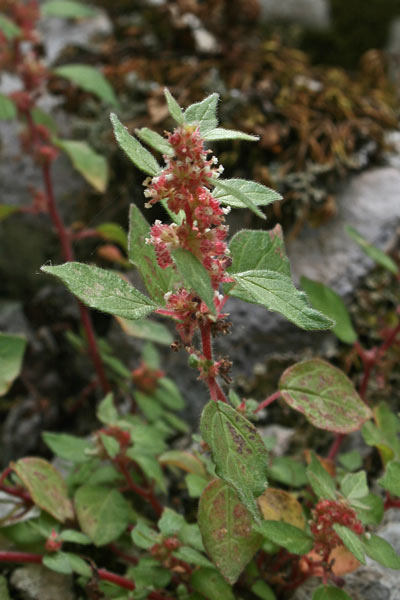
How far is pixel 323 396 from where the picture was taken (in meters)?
0.84

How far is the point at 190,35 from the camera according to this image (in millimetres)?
2049

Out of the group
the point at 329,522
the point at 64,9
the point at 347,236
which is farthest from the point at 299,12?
the point at 329,522

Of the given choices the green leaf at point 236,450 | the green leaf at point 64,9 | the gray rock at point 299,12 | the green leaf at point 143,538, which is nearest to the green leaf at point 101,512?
the green leaf at point 143,538

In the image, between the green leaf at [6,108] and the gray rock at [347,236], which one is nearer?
the green leaf at [6,108]

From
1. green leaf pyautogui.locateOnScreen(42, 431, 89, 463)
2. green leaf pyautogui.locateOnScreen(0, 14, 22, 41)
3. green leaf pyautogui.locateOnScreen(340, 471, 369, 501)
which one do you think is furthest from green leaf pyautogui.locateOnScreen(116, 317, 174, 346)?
green leaf pyautogui.locateOnScreen(0, 14, 22, 41)

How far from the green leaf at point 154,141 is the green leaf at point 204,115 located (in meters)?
0.05

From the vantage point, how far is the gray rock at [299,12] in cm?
241

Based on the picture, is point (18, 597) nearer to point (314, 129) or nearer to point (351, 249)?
point (351, 249)

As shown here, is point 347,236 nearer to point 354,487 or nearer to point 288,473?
point 288,473

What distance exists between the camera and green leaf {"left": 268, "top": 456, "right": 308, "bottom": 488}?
44.3 inches

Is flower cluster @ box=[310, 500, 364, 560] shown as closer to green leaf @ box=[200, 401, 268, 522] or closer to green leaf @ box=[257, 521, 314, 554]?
green leaf @ box=[257, 521, 314, 554]

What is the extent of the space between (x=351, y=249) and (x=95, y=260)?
87cm

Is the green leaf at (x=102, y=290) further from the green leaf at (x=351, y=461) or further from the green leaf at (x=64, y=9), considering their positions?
the green leaf at (x=64, y=9)

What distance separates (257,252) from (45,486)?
620 millimetres
